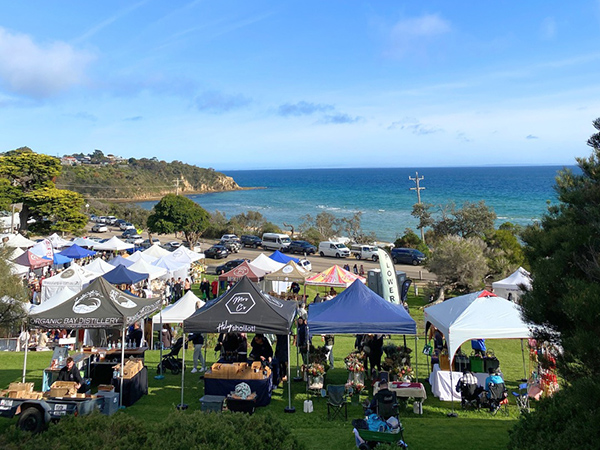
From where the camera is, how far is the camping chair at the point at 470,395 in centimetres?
1074

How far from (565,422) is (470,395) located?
202 inches

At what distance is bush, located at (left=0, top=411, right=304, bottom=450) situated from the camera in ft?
22.7

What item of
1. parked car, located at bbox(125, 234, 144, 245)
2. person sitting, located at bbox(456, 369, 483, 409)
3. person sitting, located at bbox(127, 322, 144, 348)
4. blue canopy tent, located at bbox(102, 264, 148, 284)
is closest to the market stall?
person sitting, located at bbox(456, 369, 483, 409)

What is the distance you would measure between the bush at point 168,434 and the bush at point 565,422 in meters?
3.05

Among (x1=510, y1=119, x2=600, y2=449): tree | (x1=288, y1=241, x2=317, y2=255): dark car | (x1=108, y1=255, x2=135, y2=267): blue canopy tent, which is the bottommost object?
(x1=288, y1=241, x2=317, y2=255): dark car

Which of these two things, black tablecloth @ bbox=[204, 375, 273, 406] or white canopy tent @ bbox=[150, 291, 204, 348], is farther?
white canopy tent @ bbox=[150, 291, 204, 348]

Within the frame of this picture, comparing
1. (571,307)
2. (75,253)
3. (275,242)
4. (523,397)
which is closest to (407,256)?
(275,242)


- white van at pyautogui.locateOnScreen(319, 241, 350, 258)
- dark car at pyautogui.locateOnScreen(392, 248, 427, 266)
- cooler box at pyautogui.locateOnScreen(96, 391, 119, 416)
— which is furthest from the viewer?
white van at pyautogui.locateOnScreen(319, 241, 350, 258)

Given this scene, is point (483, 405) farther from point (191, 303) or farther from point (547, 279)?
point (191, 303)

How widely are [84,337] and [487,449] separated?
12.2 m

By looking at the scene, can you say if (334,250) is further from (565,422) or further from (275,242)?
(565,422)

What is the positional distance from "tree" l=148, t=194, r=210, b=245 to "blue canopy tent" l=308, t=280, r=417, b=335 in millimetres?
34700

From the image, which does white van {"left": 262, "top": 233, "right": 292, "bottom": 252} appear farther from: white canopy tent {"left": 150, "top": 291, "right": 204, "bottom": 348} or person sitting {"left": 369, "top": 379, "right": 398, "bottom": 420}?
person sitting {"left": 369, "top": 379, "right": 398, "bottom": 420}

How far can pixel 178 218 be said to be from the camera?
45281 mm
